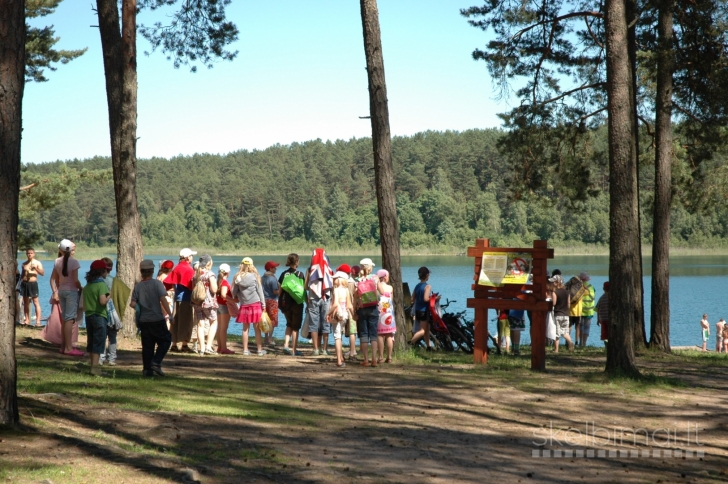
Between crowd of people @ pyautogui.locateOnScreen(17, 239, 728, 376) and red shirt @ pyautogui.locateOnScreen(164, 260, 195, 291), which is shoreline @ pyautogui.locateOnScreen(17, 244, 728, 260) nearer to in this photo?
crowd of people @ pyautogui.locateOnScreen(17, 239, 728, 376)

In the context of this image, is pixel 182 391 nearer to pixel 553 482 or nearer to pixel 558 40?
pixel 553 482

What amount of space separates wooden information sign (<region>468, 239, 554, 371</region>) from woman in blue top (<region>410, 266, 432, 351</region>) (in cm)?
163

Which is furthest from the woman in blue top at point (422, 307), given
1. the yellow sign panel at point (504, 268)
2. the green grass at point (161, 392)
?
the green grass at point (161, 392)

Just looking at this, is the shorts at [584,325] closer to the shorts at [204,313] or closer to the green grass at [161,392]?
the shorts at [204,313]

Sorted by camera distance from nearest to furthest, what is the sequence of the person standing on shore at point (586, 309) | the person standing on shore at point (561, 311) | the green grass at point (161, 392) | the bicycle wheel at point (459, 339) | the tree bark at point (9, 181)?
1. the tree bark at point (9, 181)
2. the green grass at point (161, 392)
3. the bicycle wheel at point (459, 339)
4. the person standing on shore at point (561, 311)
5. the person standing on shore at point (586, 309)

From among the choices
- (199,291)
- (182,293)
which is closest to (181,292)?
(182,293)

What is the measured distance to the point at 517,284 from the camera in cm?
1189

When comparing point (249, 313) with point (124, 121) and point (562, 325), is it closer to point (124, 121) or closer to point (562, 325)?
point (124, 121)

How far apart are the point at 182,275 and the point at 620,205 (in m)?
6.27

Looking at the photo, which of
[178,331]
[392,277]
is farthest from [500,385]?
[178,331]

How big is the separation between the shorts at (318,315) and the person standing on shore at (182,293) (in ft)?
6.05

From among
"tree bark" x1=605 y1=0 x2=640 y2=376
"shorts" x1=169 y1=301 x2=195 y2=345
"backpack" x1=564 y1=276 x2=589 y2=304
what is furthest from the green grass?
"backpack" x1=564 y1=276 x2=589 y2=304

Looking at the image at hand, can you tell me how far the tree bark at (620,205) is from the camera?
10.7 m

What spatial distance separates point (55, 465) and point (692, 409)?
683 centimetres
